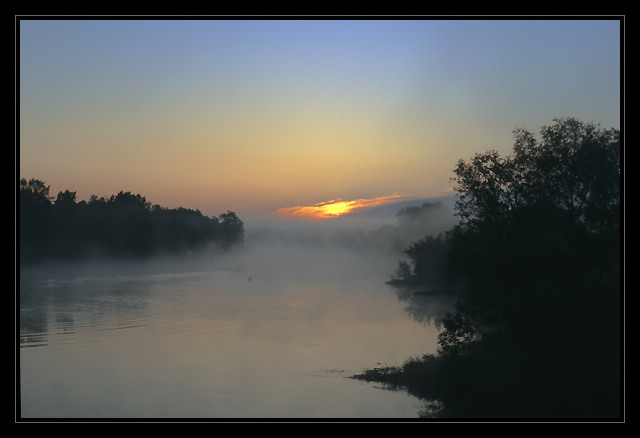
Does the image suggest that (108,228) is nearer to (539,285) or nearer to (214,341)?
(214,341)

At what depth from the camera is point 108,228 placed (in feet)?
203

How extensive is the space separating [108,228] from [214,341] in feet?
89.2

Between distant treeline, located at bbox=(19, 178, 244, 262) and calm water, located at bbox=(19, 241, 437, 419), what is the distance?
217 centimetres

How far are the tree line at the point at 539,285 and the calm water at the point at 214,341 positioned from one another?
2.82m

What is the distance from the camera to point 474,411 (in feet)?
73.4

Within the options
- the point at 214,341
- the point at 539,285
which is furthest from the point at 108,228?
the point at 539,285

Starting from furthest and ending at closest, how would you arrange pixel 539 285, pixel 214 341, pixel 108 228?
1. pixel 108 228
2. pixel 214 341
3. pixel 539 285

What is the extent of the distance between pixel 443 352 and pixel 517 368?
3.18m

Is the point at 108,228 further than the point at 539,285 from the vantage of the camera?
Yes

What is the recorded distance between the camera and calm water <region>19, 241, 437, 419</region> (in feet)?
84.8
